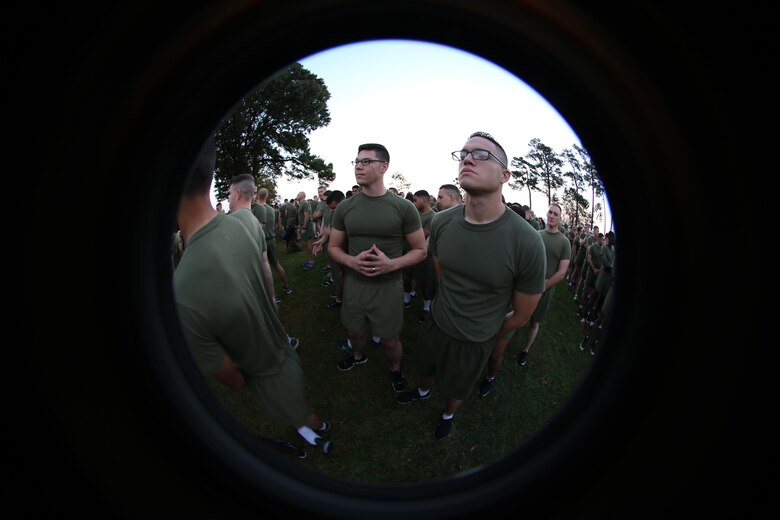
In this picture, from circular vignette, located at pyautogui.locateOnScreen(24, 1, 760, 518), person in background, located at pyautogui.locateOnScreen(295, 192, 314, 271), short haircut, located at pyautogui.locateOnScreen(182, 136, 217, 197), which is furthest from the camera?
person in background, located at pyautogui.locateOnScreen(295, 192, 314, 271)

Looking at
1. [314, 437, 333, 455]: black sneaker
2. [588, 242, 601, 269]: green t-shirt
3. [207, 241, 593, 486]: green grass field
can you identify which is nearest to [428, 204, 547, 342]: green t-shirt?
[207, 241, 593, 486]: green grass field

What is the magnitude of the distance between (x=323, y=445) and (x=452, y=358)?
1.42 m

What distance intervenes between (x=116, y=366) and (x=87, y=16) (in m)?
0.72

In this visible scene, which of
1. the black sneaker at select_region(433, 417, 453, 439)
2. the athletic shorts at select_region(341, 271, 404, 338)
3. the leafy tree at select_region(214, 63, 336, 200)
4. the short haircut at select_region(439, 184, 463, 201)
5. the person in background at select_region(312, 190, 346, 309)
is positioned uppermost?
the leafy tree at select_region(214, 63, 336, 200)

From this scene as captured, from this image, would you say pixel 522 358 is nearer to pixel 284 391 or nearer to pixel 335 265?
pixel 335 265

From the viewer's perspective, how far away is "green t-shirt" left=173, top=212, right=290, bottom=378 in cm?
175

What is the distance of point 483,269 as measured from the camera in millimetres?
2350

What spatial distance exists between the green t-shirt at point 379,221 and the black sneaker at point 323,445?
159 centimetres

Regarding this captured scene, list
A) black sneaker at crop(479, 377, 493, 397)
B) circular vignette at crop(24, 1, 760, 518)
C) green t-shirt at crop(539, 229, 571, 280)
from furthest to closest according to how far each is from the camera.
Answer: green t-shirt at crop(539, 229, 571, 280), black sneaker at crop(479, 377, 493, 397), circular vignette at crop(24, 1, 760, 518)

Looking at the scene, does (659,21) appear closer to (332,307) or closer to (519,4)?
(519,4)

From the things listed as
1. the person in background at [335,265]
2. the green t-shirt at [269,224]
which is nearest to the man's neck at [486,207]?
the person in background at [335,265]

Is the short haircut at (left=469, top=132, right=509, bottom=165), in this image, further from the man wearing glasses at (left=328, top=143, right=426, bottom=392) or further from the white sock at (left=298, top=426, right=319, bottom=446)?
the white sock at (left=298, top=426, right=319, bottom=446)

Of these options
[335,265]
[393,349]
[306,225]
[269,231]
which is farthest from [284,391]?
[306,225]

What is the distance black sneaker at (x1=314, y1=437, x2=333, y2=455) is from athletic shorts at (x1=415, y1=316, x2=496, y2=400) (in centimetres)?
111
